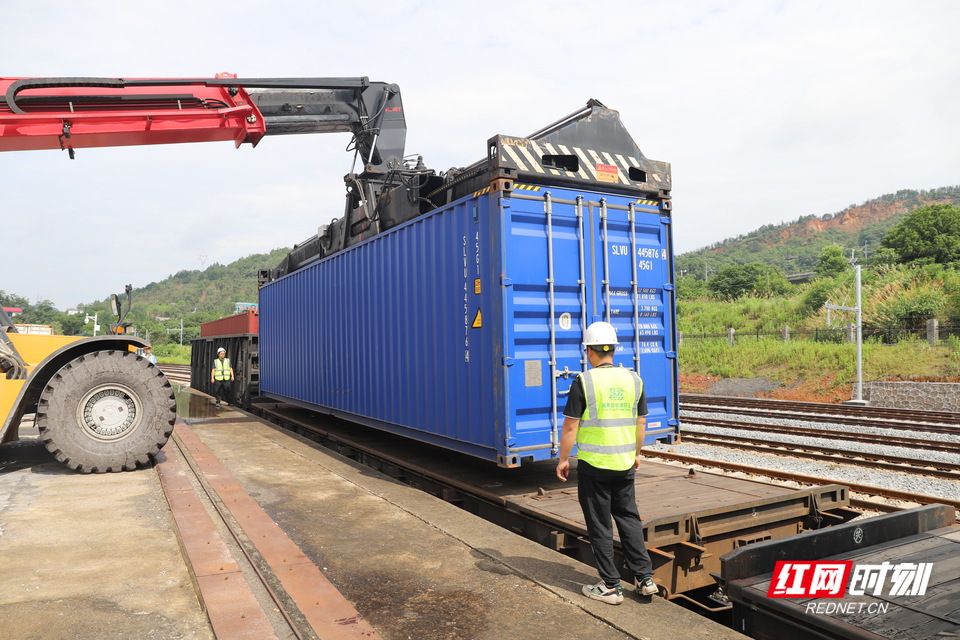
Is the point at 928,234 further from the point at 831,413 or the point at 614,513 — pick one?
the point at 614,513

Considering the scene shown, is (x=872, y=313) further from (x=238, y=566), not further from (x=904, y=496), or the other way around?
(x=238, y=566)

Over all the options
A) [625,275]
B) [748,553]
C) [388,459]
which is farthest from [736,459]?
[748,553]

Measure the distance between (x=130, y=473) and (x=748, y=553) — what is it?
6.46m

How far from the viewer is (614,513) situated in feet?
13.1

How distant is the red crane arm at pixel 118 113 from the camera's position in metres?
7.00

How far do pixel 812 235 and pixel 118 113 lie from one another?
514 feet

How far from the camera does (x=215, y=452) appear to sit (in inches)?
348

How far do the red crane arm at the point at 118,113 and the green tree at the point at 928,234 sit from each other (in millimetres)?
46660

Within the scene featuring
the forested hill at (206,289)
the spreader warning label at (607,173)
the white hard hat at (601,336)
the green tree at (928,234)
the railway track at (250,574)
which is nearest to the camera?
the railway track at (250,574)

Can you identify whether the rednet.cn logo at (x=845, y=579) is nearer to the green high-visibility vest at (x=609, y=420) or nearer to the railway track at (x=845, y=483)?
the green high-visibility vest at (x=609, y=420)

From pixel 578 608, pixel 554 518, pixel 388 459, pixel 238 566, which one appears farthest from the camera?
pixel 388 459

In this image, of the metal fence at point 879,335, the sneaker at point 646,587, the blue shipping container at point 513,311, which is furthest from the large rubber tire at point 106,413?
the metal fence at point 879,335

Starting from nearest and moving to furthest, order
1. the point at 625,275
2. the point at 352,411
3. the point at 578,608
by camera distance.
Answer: the point at 578,608, the point at 625,275, the point at 352,411

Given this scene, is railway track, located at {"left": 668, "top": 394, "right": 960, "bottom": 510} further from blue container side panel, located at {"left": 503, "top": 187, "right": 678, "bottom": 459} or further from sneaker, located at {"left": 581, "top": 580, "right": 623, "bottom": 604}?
sneaker, located at {"left": 581, "top": 580, "right": 623, "bottom": 604}
